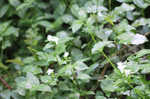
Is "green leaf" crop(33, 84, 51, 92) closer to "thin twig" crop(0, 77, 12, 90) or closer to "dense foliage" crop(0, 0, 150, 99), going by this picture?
"dense foliage" crop(0, 0, 150, 99)

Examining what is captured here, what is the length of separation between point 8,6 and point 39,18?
38 centimetres

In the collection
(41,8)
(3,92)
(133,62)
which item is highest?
(133,62)

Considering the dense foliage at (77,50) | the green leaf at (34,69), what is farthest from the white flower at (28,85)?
the green leaf at (34,69)

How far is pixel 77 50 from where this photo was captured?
5.12 feet

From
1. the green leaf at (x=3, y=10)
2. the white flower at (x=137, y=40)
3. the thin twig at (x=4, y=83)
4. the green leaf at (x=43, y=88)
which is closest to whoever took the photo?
the white flower at (x=137, y=40)

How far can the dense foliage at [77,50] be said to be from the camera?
1156 mm

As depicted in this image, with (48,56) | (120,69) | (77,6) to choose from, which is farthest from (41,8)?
(120,69)

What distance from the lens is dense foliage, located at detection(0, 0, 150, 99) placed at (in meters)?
1.16

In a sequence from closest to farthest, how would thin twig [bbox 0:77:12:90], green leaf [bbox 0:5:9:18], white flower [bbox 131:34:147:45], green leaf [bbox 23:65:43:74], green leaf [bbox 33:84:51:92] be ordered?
white flower [bbox 131:34:147:45] < green leaf [bbox 33:84:51:92] < green leaf [bbox 23:65:43:74] < thin twig [bbox 0:77:12:90] < green leaf [bbox 0:5:9:18]

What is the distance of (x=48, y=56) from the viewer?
136cm

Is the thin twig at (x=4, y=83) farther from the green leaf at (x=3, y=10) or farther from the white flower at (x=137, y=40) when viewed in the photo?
the white flower at (x=137, y=40)

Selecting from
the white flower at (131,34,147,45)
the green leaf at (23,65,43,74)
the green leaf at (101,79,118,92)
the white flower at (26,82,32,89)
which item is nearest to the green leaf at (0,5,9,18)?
the green leaf at (23,65,43,74)

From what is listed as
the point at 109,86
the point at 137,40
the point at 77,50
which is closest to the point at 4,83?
the point at 77,50

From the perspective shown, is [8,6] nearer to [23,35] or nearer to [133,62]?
[23,35]
